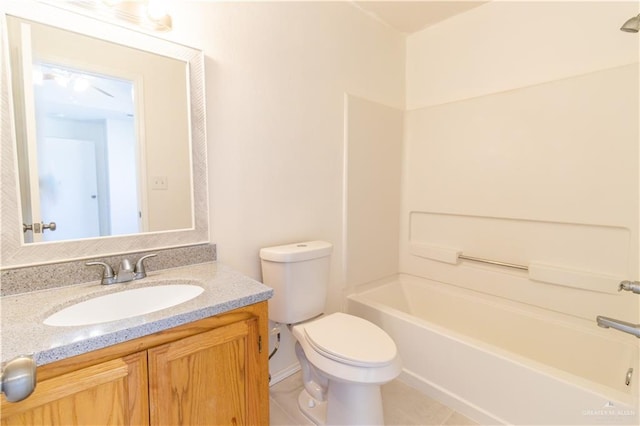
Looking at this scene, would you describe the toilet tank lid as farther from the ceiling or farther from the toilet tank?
the ceiling

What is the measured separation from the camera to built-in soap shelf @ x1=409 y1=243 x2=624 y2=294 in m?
1.65

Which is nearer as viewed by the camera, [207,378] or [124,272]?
[207,378]

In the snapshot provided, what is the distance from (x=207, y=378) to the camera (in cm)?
97

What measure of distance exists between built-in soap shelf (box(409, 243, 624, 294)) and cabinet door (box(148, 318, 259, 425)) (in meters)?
1.69

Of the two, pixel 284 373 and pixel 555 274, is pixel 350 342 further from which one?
pixel 555 274

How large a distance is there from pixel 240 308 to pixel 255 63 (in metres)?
1.24

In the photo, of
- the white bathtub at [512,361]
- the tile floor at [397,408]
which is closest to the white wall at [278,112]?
the tile floor at [397,408]

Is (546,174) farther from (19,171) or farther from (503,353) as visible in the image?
(19,171)

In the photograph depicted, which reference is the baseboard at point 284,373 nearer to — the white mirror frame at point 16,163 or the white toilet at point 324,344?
the white toilet at point 324,344

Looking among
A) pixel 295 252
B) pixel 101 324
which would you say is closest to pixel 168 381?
pixel 101 324

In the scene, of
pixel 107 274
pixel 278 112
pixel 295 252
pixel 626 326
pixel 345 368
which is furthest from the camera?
pixel 278 112

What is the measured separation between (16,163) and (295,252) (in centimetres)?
109

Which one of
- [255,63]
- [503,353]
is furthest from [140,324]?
[503,353]

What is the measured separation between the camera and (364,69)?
215 cm
